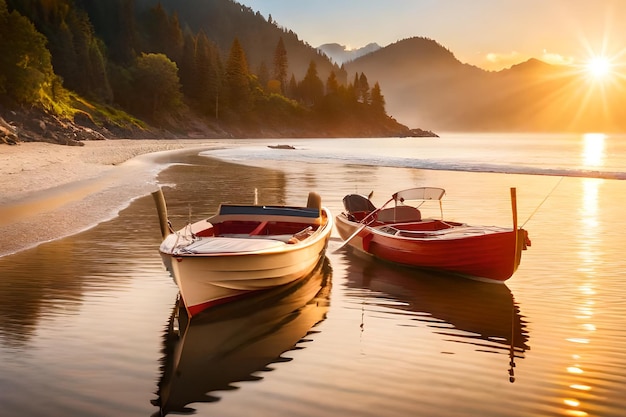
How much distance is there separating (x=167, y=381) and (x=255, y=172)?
4128 cm

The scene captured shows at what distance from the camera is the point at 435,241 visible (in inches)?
563

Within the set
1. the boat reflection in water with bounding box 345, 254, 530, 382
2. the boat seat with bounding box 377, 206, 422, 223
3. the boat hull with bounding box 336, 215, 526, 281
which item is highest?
the boat seat with bounding box 377, 206, 422, 223

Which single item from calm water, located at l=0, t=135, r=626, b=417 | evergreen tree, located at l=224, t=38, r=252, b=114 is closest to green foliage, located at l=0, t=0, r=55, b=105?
calm water, located at l=0, t=135, r=626, b=417

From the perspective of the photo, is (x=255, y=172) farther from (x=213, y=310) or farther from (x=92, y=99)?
(x=92, y=99)

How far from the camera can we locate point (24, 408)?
23.5 ft

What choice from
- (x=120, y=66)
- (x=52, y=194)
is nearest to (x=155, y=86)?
(x=120, y=66)

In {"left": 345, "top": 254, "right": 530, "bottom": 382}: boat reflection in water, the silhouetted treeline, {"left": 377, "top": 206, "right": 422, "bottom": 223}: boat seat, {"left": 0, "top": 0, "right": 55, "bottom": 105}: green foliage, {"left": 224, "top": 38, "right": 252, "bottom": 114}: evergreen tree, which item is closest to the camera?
{"left": 345, "top": 254, "right": 530, "bottom": 382}: boat reflection in water

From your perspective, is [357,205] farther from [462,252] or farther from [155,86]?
[155,86]

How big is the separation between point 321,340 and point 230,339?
154 centimetres

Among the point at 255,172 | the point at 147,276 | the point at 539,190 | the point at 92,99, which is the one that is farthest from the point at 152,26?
the point at 147,276

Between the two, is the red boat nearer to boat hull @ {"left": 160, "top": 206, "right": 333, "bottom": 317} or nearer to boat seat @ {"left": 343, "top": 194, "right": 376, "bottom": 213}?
boat seat @ {"left": 343, "top": 194, "right": 376, "bottom": 213}

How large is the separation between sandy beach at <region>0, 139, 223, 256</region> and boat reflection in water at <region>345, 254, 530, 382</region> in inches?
Result: 385

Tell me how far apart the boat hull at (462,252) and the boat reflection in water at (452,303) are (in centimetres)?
30

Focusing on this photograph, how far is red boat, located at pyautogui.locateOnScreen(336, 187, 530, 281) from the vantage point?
43.4ft
